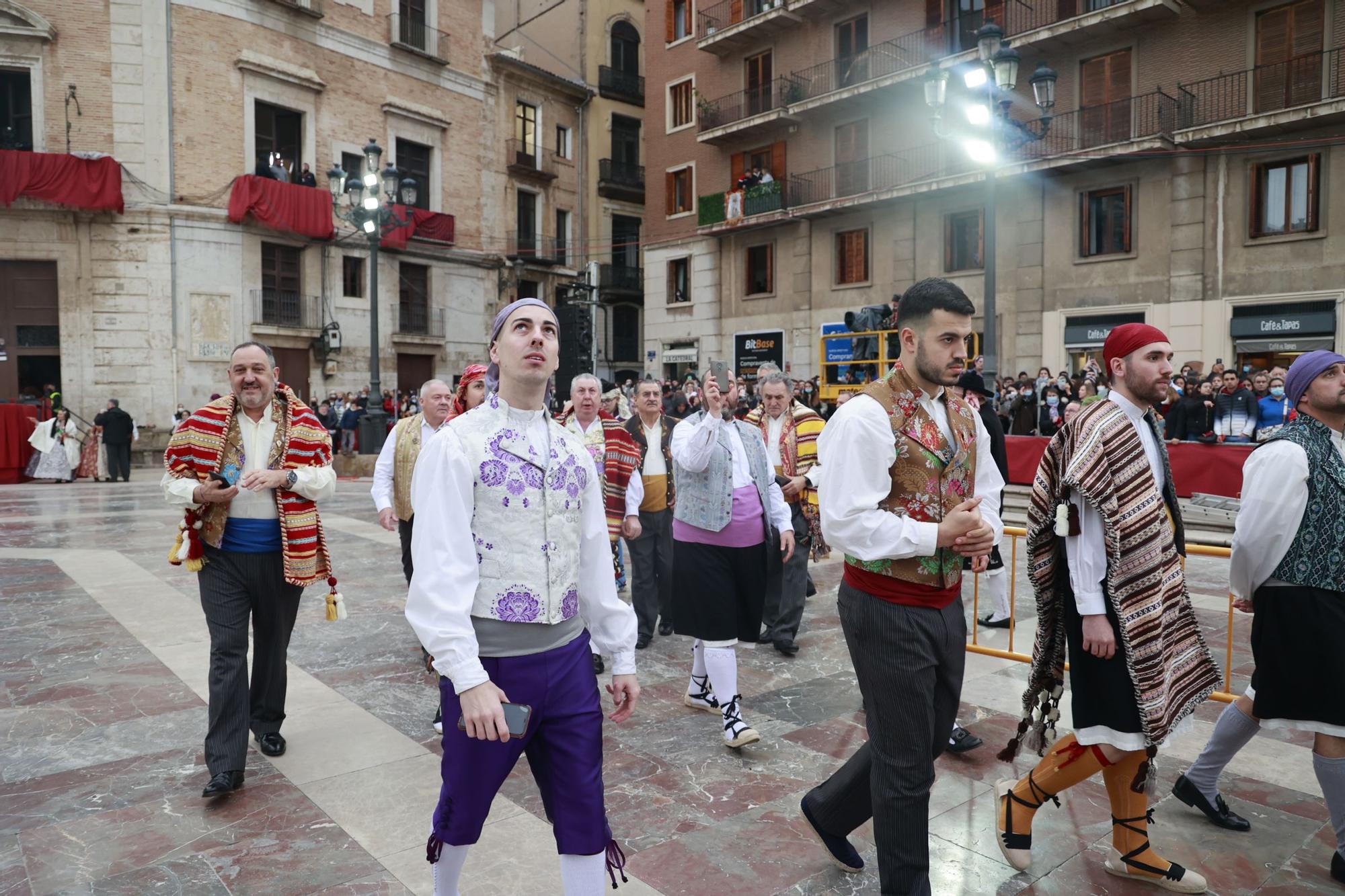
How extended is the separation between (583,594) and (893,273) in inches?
928

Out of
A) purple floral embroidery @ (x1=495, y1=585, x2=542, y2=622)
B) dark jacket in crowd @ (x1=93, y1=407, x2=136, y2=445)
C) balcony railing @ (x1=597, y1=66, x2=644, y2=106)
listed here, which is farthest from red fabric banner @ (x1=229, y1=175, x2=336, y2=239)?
purple floral embroidery @ (x1=495, y1=585, x2=542, y2=622)

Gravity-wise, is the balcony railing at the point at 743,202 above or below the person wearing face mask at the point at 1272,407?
above

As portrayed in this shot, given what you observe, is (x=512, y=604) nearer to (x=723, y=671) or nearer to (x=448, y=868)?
(x=448, y=868)

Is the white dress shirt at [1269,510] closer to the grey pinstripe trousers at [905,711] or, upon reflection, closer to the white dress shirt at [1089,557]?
the white dress shirt at [1089,557]

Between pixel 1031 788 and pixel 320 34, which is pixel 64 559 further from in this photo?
pixel 320 34

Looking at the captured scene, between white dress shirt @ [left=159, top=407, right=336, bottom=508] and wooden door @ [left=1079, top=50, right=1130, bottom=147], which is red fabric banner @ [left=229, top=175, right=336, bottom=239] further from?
white dress shirt @ [left=159, top=407, right=336, bottom=508]

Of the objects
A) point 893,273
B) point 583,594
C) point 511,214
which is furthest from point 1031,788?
point 511,214

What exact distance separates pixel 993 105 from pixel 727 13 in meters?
19.8

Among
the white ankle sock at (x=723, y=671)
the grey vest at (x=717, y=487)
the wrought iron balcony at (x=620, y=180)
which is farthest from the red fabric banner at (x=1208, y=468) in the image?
the wrought iron balcony at (x=620, y=180)

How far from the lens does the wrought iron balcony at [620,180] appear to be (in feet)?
124

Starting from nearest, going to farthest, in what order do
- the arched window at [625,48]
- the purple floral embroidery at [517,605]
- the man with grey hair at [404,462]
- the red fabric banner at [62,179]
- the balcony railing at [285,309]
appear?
the purple floral embroidery at [517,605]
the man with grey hair at [404,462]
the red fabric banner at [62,179]
the balcony railing at [285,309]
the arched window at [625,48]

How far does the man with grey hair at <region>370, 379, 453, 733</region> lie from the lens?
573 cm

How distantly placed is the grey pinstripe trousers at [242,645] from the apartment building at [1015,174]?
11094mm

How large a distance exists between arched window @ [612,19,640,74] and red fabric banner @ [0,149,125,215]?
2180 centimetres
